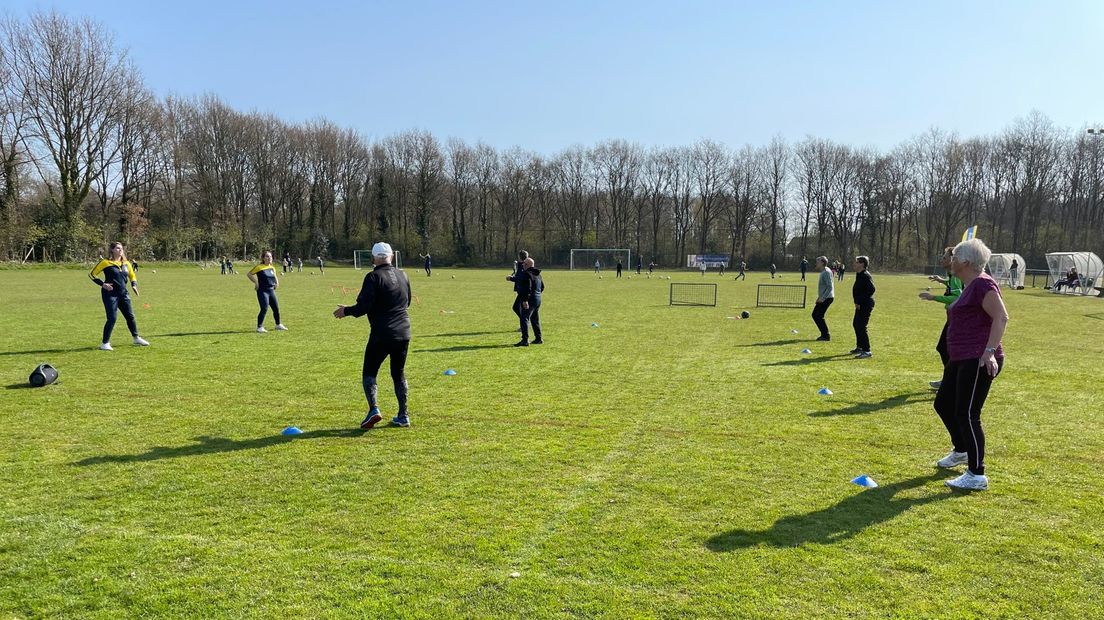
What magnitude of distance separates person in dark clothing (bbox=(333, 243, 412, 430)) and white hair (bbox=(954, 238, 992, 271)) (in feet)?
16.2

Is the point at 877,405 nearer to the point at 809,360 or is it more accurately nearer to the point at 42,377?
the point at 809,360

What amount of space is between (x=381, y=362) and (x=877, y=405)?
240 inches

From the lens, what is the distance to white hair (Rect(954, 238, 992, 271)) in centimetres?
504

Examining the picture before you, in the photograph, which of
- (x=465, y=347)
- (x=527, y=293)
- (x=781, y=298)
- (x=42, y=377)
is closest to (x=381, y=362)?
(x=42, y=377)

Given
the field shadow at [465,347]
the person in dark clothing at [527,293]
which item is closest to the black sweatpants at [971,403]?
the person in dark clothing at [527,293]

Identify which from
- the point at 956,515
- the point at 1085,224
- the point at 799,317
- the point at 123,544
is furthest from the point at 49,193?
the point at 1085,224

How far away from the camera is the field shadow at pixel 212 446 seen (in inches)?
228

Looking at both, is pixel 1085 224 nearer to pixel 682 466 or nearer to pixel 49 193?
pixel 682 466

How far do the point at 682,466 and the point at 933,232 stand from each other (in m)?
82.6

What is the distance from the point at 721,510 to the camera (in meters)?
4.70

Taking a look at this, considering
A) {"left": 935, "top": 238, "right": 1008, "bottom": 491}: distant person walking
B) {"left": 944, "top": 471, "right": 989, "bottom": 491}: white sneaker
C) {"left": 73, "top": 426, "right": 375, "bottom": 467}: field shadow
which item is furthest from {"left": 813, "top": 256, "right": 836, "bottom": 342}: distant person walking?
{"left": 73, "top": 426, "right": 375, "bottom": 467}: field shadow

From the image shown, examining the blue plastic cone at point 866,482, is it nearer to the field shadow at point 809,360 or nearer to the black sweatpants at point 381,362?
the black sweatpants at point 381,362

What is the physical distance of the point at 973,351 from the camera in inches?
202

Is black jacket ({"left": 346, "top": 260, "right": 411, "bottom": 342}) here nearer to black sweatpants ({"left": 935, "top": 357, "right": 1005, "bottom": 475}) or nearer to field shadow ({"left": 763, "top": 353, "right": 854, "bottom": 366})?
black sweatpants ({"left": 935, "top": 357, "right": 1005, "bottom": 475})
